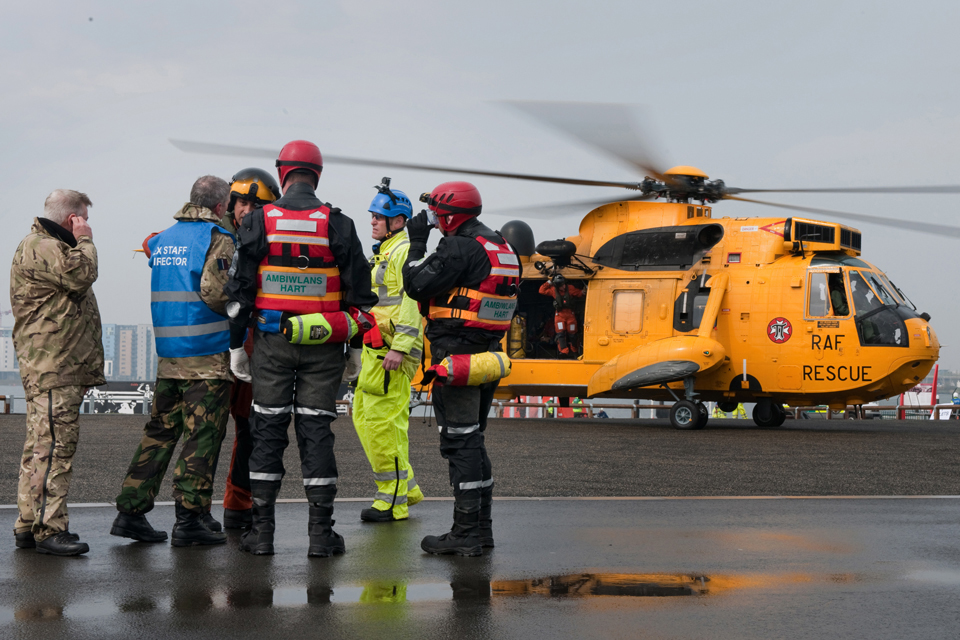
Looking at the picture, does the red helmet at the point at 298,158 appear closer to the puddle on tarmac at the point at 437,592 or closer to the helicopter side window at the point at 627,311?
the puddle on tarmac at the point at 437,592

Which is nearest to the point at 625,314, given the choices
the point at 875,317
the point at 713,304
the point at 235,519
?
the point at 713,304

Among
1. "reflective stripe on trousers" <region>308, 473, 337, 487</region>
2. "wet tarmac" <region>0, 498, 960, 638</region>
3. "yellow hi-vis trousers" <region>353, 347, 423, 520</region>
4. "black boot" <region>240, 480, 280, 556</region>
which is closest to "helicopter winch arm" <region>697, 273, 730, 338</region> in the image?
"wet tarmac" <region>0, 498, 960, 638</region>

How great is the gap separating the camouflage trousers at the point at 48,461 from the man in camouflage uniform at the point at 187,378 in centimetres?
42

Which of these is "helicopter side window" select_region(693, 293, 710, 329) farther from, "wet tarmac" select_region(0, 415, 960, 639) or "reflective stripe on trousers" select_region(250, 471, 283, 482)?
"reflective stripe on trousers" select_region(250, 471, 283, 482)

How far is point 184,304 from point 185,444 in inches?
32.0

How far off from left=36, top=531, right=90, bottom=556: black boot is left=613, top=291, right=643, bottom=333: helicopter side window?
45.7ft

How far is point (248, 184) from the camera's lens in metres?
6.36

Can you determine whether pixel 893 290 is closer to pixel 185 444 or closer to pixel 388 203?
pixel 388 203

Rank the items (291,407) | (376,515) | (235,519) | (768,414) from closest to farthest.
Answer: (291,407) → (235,519) → (376,515) → (768,414)

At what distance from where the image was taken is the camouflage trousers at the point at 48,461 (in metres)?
5.27

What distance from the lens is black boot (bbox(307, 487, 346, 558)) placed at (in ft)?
17.2

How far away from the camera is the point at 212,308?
5688 millimetres

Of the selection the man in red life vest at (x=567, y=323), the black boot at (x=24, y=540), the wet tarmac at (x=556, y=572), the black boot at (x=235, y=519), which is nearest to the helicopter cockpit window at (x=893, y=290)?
the man in red life vest at (x=567, y=323)

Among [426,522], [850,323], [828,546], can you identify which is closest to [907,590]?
[828,546]
